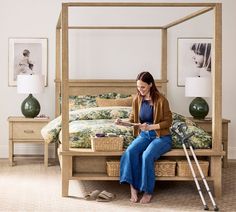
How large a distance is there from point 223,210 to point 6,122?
3.80m

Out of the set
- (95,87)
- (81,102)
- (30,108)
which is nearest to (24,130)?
(30,108)

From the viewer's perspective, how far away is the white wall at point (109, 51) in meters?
7.44

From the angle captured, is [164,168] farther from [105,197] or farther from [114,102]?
[114,102]

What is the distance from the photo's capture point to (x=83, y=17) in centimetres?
751

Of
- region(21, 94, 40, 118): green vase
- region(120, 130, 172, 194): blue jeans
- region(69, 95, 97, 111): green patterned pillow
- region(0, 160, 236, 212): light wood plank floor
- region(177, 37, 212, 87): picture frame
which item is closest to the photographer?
region(0, 160, 236, 212): light wood plank floor

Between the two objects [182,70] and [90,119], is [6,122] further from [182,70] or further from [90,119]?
[182,70]

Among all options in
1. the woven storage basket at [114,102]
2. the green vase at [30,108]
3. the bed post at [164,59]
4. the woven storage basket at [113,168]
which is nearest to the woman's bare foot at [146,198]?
the woven storage basket at [113,168]

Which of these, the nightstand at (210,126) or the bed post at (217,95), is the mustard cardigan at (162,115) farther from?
the nightstand at (210,126)

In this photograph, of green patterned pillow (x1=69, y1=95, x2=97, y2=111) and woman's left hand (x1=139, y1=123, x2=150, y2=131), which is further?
green patterned pillow (x1=69, y1=95, x2=97, y2=111)

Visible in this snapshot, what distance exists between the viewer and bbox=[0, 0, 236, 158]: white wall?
7441 mm

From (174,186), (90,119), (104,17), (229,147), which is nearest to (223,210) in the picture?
(174,186)

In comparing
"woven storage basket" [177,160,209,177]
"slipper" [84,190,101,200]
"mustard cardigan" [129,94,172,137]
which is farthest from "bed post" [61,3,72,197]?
"woven storage basket" [177,160,209,177]

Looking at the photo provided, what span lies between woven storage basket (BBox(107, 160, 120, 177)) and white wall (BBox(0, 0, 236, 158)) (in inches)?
107

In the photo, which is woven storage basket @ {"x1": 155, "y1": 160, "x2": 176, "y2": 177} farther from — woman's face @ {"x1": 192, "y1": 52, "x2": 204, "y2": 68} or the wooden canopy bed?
woman's face @ {"x1": 192, "y1": 52, "x2": 204, "y2": 68}
